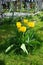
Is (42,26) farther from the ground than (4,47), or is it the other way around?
(4,47)

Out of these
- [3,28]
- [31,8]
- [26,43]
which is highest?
[26,43]

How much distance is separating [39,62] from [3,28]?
4558 mm

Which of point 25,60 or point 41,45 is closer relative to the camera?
point 25,60

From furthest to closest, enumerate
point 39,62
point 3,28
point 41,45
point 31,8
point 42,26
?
point 31,8, point 42,26, point 3,28, point 41,45, point 39,62

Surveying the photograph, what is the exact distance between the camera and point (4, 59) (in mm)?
5938

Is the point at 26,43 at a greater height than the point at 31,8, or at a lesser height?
greater

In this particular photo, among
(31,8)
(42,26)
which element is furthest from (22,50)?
(31,8)

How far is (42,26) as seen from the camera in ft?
35.3

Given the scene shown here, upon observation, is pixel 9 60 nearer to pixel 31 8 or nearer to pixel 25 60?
pixel 25 60

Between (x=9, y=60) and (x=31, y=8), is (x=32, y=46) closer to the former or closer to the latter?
(x=9, y=60)

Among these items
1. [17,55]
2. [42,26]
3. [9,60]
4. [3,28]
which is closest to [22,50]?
[17,55]

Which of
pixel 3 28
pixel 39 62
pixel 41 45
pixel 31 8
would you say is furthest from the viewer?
pixel 31 8

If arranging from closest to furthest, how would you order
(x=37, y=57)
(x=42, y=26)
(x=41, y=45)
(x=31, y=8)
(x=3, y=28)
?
(x=37, y=57) < (x=41, y=45) < (x=3, y=28) < (x=42, y=26) < (x=31, y=8)

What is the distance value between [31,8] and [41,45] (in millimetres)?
10834
